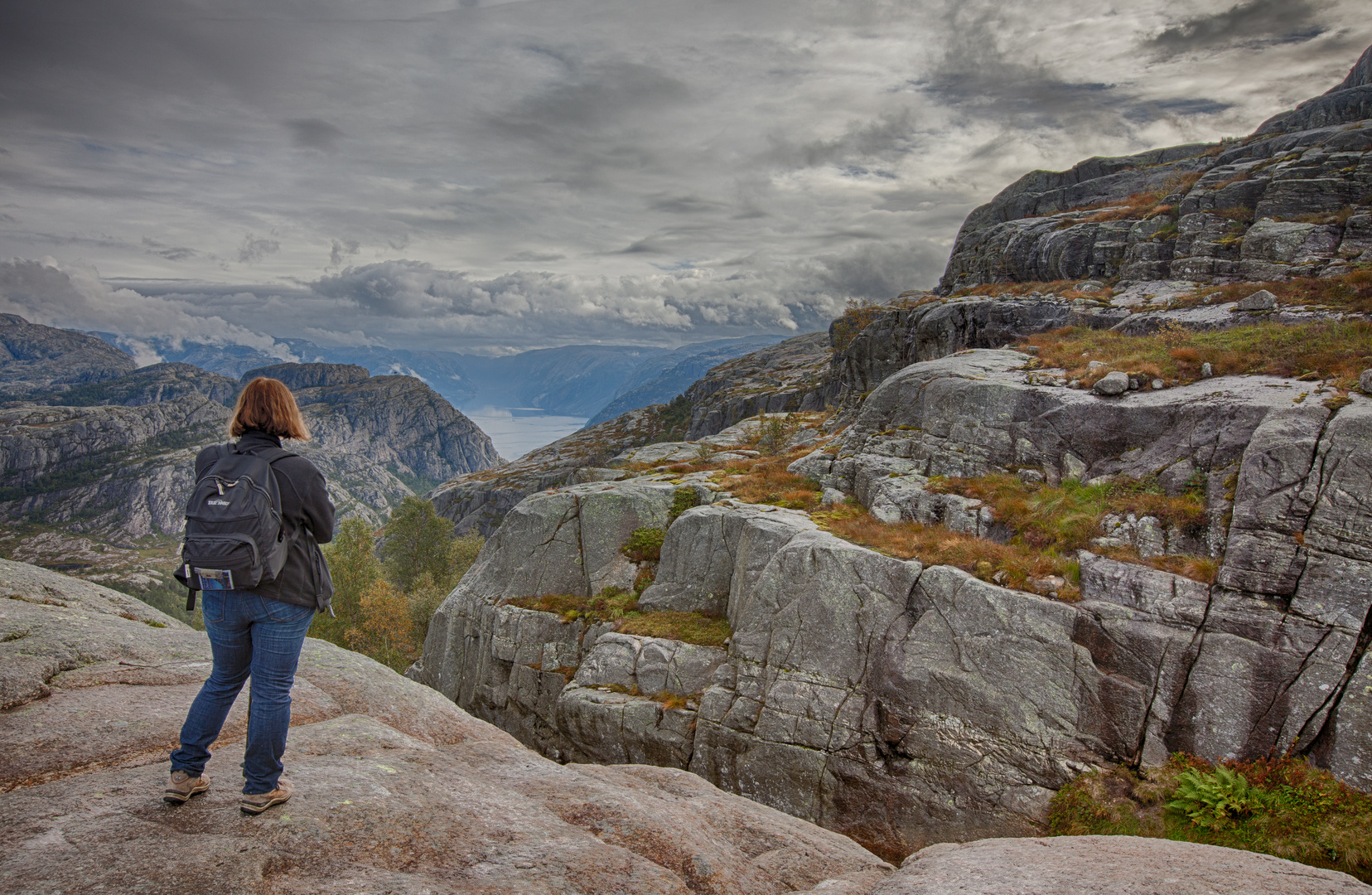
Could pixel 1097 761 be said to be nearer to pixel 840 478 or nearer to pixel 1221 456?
pixel 1221 456

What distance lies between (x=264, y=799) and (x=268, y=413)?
5047mm

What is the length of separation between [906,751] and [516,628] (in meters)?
20.4

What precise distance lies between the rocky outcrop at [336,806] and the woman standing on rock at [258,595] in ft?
2.01

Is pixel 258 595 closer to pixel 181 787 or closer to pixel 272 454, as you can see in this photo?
pixel 272 454

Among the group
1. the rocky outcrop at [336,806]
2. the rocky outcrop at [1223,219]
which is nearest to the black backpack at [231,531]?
the rocky outcrop at [336,806]

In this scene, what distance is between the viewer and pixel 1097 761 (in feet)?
56.0

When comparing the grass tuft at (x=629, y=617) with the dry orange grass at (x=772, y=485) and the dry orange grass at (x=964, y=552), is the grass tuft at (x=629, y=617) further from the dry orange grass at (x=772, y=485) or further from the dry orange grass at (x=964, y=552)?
the dry orange grass at (x=964, y=552)

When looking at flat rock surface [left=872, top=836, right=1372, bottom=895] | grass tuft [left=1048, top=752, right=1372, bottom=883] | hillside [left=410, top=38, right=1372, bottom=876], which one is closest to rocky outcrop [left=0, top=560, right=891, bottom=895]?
flat rock surface [left=872, top=836, right=1372, bottom=895]

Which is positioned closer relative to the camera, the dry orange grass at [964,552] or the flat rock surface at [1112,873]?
the flat rock surface at [1112,873]

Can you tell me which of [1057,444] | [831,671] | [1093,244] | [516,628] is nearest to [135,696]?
[831,671]

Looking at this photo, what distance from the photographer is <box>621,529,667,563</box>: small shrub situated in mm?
32412

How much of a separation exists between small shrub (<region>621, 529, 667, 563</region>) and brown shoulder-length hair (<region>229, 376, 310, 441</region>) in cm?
2474

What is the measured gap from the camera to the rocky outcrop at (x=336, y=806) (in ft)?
22.5

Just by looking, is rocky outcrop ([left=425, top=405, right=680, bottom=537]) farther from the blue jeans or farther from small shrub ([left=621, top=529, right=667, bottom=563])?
the blue jeans
